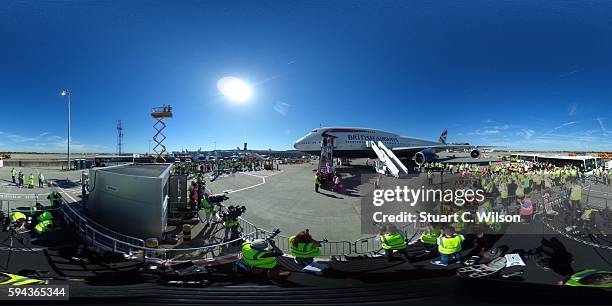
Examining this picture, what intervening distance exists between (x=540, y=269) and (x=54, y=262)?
12.5 meters

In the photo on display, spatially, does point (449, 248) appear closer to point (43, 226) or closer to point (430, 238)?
point (430, 238)

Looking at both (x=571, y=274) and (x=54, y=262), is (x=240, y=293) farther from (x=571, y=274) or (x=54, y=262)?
(x=571, y=274)

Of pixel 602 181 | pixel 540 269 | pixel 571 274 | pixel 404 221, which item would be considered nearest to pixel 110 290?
pixel 404 221

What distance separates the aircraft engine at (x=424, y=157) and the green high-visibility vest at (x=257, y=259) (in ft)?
85.8

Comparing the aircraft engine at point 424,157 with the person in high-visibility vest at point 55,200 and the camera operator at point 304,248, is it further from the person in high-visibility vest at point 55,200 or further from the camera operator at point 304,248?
the person in high-visibility vest at point 55,200

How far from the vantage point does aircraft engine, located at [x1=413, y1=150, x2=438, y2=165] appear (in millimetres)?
26703

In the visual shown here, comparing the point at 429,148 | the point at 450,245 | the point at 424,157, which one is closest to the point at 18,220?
the point at 450,245

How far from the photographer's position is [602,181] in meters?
17.8

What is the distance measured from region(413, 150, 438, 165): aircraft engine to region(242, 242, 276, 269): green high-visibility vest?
26.2 meters

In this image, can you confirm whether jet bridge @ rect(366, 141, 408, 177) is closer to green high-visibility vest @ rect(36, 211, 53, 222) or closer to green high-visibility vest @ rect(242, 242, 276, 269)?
green high-visibility vest @ rect(242, 242, 276, 269)

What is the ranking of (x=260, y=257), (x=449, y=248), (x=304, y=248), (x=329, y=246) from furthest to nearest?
1. (x=329, y=246)
2. (x=449, y=248)
3. (x=304, y=248)
4. (x=260, y=257)

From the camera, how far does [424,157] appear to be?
2672 centimetres

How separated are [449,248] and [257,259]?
15.7 ft
